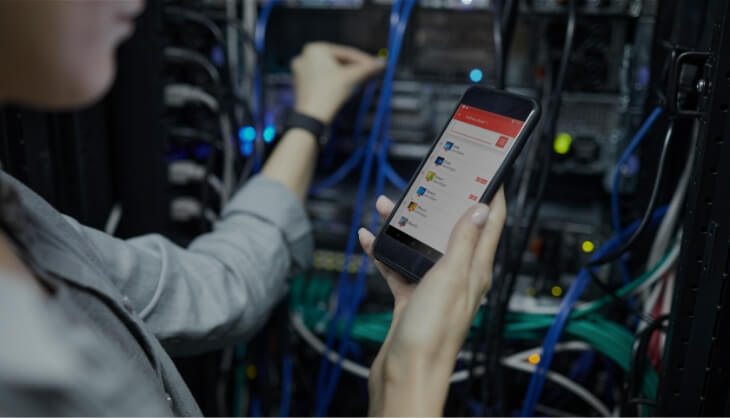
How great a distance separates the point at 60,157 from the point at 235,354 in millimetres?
553

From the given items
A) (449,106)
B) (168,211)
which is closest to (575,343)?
(449,106)

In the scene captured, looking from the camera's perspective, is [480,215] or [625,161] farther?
[625,161]

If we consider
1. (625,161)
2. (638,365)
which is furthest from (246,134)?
(638,365)

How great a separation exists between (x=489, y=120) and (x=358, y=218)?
0.51 metres

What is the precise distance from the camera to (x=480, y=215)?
0.62 meters

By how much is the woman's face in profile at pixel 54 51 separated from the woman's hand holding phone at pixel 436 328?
325 mm

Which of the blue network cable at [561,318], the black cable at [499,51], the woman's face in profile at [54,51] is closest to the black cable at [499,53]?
the black cable at [499,51]

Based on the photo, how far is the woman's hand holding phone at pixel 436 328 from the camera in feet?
1.75

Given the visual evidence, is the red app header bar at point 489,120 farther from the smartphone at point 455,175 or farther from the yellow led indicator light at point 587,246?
the yellow led indicator light at point 587,246

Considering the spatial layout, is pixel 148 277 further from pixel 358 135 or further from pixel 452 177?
pixel 358 135

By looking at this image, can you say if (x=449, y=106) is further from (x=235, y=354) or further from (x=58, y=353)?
(x=58, y=353)

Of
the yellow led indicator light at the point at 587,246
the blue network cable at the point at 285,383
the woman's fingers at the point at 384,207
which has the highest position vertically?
the woman's fingers at the point at 384,207

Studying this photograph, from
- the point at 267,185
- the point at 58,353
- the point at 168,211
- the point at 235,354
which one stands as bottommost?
the point at 235,354

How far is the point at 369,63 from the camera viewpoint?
115 centimetres
